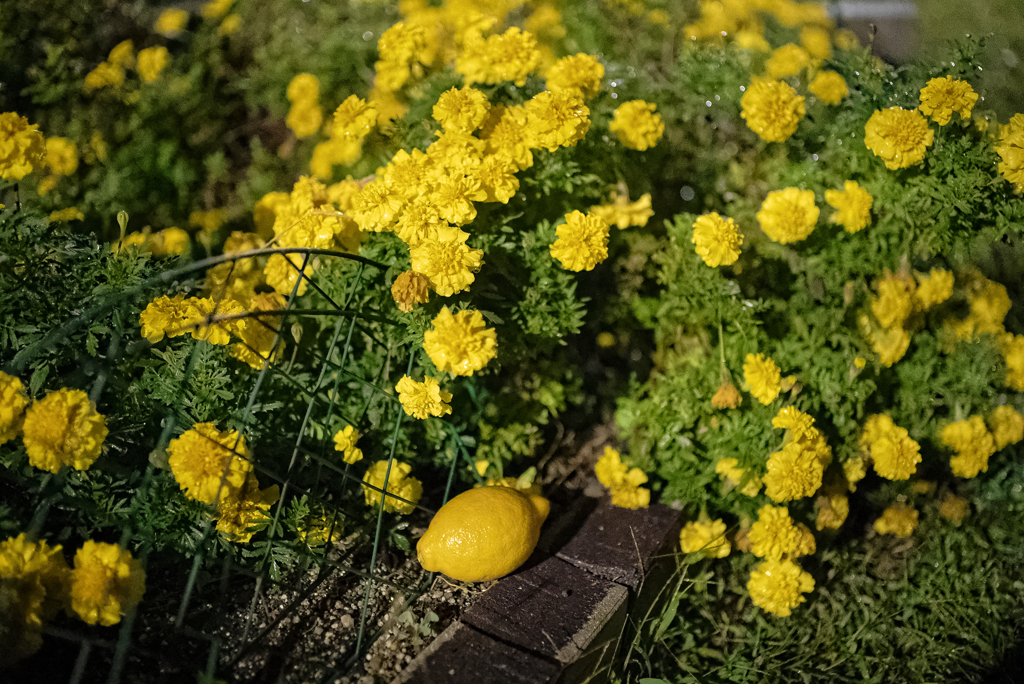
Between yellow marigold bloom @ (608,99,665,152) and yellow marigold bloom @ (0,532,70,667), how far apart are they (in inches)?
80.1

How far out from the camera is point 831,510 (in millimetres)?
2146

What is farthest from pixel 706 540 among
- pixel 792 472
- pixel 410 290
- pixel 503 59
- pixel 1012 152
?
pixel 503 59

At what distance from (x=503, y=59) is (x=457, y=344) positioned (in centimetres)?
97

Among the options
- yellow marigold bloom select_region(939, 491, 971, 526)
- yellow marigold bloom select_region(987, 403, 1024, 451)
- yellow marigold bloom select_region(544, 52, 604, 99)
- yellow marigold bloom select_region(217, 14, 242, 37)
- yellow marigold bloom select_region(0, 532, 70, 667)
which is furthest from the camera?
yellow marigold bloom select_region(217, 14, 242, 37)

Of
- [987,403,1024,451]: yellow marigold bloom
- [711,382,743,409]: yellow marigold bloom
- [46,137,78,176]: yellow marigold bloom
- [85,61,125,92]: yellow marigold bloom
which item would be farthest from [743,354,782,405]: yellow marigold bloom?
[85,61,125,92]: yellow marigold bloom

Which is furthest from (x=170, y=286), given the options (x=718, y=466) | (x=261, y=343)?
(x=718, y=466)

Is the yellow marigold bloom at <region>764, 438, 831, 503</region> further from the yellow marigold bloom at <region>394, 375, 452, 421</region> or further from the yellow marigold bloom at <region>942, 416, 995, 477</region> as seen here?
the yellow marigold bloom at <region>394, 375, 452, 421</region>

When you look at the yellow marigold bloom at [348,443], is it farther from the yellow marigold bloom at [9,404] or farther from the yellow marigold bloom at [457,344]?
the yellow marigold bloom at [9,404]

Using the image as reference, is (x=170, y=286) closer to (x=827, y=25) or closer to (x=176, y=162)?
(x=176, y=162)

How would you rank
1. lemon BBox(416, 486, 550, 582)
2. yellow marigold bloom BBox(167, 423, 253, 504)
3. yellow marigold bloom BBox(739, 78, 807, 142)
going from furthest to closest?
yellow marigold bloom BBox(739, 78, 807, 142) < lemon BBox(416, 486, 550, 582) < yellow marigold bloom BBox(167, 423, 253, 504)

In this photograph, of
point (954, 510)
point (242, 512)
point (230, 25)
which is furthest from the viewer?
point (230, 25)

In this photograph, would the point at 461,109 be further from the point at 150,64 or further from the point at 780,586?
the point at 150,64

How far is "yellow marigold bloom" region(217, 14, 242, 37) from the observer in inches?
129

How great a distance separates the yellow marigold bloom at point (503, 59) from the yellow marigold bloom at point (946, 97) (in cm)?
122
